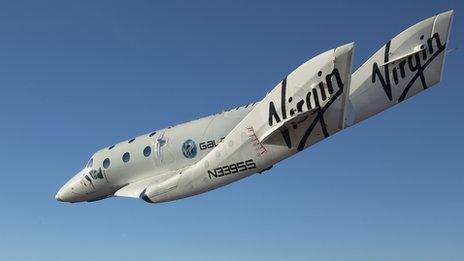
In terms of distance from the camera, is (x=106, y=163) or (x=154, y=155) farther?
(x=106, y=163)

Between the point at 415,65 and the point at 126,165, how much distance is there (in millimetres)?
19358

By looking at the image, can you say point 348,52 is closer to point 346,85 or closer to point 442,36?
point 346,85

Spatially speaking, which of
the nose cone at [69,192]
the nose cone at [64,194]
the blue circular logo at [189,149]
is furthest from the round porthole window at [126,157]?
the nose cone at [64,194]

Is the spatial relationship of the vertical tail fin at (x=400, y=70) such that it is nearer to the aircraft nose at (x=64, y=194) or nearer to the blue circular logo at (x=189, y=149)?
the blue circular logo at (x=189, y=149)

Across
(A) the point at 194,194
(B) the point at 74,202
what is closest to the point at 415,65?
(A) the point at 194,194

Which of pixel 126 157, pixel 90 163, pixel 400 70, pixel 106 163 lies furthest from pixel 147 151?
pixel 400 70

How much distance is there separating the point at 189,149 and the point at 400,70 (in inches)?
527

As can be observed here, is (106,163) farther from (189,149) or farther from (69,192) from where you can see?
(189,149)
